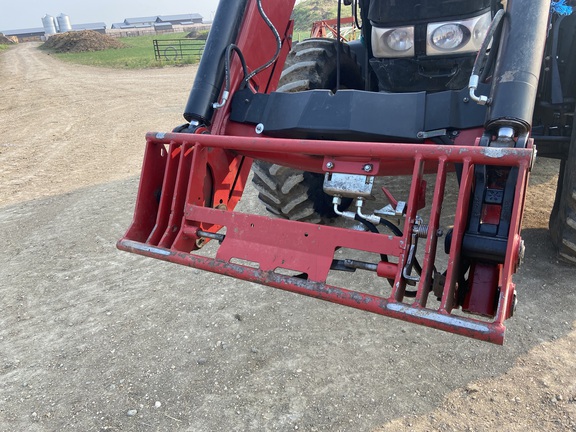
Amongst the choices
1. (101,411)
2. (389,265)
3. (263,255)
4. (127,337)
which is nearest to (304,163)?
(263,255)

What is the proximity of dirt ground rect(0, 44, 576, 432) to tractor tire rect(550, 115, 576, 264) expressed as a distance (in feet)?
0.73

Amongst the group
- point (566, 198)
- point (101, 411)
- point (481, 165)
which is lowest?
point (101, 411)

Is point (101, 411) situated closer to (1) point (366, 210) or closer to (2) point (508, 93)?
(2) point (508, 93)

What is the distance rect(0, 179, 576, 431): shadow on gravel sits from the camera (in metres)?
2.16

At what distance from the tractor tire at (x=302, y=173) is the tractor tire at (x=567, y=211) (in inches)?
61.4

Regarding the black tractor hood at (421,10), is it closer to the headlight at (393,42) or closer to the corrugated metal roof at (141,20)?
the headlight at (393,42)

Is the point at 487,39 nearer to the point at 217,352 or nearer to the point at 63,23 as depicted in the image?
the point at 217,352

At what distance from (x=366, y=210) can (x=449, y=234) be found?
2334 mm

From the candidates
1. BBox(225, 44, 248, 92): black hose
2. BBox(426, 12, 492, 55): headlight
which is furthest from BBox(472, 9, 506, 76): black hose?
BBox(225, 44, 248, 92): black hose

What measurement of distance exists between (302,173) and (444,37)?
1.25m

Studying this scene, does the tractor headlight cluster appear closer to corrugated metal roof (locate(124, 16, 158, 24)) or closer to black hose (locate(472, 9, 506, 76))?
black hose (locate(472, 9, 506, 76))

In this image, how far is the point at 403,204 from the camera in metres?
2.02

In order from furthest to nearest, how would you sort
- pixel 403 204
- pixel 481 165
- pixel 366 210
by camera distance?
pixel 366 210
pixel 403 204
pixel 481 165

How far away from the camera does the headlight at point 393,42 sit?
284 cm
